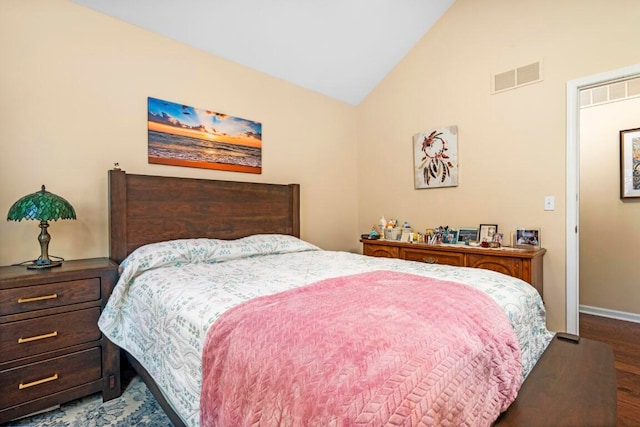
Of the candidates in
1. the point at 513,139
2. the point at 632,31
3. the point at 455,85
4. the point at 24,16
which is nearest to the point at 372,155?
the point at 455,85

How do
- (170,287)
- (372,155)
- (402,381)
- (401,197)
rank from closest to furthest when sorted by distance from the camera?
(402,381) < (170,287) < (401,197) < (372,155)

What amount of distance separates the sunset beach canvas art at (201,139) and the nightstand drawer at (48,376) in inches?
55.2

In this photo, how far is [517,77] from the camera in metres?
2.71

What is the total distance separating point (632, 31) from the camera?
7.33 feet

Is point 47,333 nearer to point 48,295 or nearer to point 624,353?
point 48,295

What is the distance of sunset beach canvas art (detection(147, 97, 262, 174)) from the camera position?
2463 mm

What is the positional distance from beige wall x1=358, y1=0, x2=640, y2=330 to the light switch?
0.04 meters

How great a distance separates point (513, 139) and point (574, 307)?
4.75 ft

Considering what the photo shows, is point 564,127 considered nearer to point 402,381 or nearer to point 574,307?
point 574,307

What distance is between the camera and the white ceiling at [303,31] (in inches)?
94.2

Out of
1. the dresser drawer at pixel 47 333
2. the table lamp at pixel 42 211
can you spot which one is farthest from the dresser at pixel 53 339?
the table lamp at pixel 42 211

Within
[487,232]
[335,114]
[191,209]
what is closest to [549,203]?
[487,232]

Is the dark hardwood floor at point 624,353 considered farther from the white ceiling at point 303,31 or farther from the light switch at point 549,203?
the white ceiling at point 303,31

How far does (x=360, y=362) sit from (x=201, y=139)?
2419 millimetres
